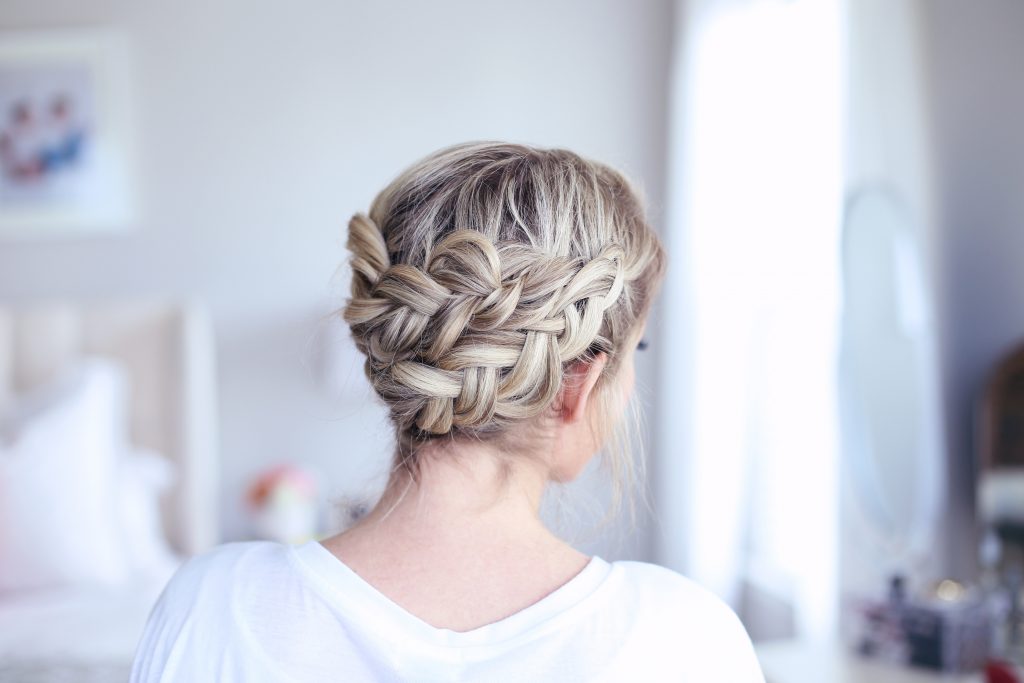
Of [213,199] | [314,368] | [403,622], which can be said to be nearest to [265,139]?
[213,199]

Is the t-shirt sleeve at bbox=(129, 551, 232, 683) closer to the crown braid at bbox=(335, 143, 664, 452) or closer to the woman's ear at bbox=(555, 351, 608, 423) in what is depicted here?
the crown braid at bbox=(335, 143, 664, 452)

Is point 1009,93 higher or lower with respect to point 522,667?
higher

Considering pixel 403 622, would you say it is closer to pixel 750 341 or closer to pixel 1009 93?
pixel 1009 93

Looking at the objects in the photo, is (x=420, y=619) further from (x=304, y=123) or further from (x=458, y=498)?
(x=304, y=123)

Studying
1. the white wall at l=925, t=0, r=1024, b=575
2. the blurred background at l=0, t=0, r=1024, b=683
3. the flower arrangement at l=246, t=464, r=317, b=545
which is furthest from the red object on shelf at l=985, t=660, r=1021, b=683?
the flower arrangement at l=246, t=464, r=317, b=545

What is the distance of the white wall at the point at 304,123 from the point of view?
276 cm

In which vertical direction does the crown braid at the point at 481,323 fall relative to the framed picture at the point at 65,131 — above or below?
below

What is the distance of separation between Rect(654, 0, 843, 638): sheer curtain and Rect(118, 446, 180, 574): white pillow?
155 cm

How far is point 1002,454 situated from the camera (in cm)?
153

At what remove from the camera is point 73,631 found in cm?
181

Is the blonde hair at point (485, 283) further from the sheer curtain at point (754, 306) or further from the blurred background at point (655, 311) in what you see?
the sheer curtain at point (754, 306)

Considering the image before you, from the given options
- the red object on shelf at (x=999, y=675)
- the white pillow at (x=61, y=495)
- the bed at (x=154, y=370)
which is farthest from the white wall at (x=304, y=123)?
the red object on shelf at (x=999, y=675)

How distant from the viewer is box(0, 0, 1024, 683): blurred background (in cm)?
160

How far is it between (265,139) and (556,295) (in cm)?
228
